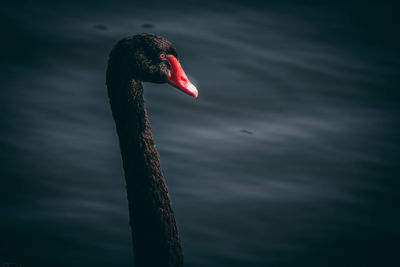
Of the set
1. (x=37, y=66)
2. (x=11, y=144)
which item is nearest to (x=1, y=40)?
(x=37, y=66)

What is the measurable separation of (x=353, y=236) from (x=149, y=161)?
6.70 ft

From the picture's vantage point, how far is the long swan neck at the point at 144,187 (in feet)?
12.9

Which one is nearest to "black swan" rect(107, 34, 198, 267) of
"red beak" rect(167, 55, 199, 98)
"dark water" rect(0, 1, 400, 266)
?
"red beak" rect(167, 55, 199, 98)

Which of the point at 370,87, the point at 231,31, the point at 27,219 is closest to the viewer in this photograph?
the point at 27,219

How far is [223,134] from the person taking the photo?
631 cm

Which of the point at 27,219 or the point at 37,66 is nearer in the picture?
the point at 27,219

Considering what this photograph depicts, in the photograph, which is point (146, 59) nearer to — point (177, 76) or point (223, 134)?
point (177, 76)

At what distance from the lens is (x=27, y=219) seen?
5.20 m

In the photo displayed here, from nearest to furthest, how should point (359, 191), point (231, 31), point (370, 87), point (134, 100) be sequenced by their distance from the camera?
point (134, 100), point (359, 191), point (370, 87), point (231, 31)

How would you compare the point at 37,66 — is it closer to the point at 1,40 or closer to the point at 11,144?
the point at 1,40

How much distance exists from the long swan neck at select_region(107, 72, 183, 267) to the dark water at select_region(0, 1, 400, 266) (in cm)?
99

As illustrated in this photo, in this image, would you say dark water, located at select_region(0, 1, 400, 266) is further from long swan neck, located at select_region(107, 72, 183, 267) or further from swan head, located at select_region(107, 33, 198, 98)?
swan head, located at select_region(107, 33, 198, 98)

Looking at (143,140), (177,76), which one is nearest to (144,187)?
(143,140)

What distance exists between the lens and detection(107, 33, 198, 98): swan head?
383cm
